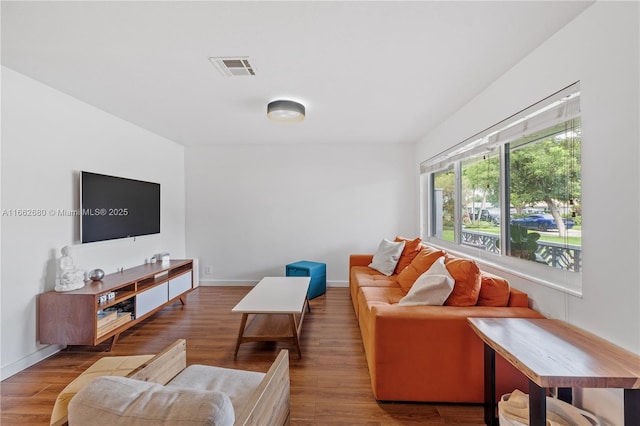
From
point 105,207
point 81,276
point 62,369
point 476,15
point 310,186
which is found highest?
point 476,15

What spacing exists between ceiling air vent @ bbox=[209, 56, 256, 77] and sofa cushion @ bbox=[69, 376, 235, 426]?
198 centimetres

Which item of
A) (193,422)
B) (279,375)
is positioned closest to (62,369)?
(279,375)

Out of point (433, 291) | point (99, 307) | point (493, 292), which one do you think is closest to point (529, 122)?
point (493, 292)

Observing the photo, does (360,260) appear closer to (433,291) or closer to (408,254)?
(408,254)

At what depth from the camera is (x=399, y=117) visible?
318 centimetres

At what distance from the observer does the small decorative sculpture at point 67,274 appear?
2.32 meters

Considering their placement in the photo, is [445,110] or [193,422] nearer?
[193,422]

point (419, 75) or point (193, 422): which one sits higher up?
point (419, 75)

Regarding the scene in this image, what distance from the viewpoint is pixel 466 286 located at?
1937mm

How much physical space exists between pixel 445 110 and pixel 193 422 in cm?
329

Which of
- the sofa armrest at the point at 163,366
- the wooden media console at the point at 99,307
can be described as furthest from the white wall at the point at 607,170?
the wooden media console at the point at 99,307

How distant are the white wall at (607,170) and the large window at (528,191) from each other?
0.13m

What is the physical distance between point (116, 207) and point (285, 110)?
2.22m

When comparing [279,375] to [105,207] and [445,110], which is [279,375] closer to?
[105,207]
